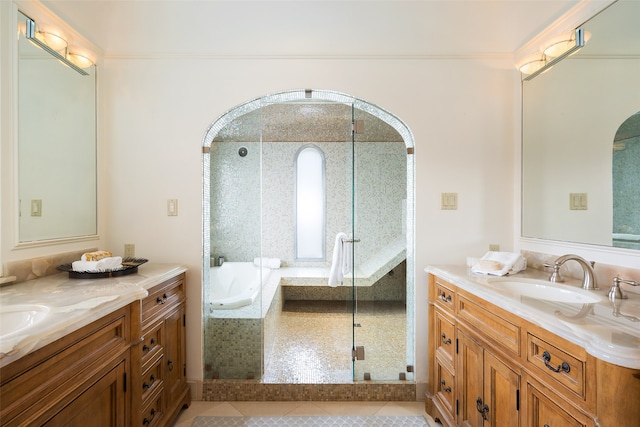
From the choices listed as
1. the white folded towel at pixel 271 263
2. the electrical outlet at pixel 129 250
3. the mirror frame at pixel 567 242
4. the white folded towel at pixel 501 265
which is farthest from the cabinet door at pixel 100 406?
the white folded towel at pixel 271 263

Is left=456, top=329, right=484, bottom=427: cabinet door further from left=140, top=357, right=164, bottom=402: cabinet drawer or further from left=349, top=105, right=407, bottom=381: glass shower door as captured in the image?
left=140, top=357, right=164, bottom=402: cabinet drawer

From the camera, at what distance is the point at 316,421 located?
5.97ft

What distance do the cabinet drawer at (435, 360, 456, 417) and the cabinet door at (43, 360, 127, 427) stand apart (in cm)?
165

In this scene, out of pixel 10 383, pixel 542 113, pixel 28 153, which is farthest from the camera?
pixel 542 113

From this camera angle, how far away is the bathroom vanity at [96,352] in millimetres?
822

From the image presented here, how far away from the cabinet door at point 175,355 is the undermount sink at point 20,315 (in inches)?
27.9

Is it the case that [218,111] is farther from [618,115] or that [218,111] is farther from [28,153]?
[618,115]

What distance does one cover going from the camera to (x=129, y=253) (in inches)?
79.9

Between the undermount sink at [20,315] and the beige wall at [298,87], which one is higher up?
the beige wall at [298,87]

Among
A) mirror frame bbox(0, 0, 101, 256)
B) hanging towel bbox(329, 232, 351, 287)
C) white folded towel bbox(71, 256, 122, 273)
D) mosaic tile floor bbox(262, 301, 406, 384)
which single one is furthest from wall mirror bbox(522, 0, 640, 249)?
mirror frame bbox(0, 0, 101, 256)

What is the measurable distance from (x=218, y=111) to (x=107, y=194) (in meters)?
0.97

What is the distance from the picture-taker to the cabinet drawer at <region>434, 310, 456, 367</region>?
166cm

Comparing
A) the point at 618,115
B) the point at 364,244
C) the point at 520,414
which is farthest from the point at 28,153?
the point at 618,115

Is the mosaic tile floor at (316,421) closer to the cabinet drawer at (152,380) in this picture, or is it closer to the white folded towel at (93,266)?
the cabinet drawer at (152,380)
